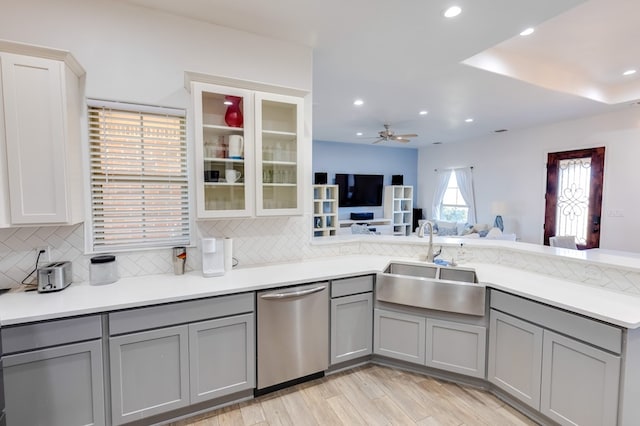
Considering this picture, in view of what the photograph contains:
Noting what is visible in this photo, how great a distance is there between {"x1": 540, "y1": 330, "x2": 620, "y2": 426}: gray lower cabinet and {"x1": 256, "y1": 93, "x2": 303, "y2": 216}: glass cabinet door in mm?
2041

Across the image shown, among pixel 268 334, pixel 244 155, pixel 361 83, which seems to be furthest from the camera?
pixel 361 83

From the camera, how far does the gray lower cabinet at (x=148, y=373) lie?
1.83 metres

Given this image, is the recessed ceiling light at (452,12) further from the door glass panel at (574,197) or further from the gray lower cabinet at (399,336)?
the door glass panel at (574,197)

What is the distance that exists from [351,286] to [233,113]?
5.63ft

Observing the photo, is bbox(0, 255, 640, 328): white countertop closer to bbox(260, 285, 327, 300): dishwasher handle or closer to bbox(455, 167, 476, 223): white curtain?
bbox(260, 285, 327, 300): dishwasher handle

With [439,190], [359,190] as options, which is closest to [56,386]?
[359,190]

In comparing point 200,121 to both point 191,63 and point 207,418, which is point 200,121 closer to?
point 191,63

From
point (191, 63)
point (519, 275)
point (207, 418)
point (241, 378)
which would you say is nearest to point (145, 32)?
point (191, 63)

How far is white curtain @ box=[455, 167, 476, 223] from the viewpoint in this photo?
303 inches

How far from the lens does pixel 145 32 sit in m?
2.33

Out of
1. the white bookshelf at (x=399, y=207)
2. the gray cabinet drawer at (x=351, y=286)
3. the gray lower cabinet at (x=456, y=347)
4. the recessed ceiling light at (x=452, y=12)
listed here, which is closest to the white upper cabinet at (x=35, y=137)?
the gray cabinet drawer at (x=351, y=286)

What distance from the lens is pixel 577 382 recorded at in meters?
1.78

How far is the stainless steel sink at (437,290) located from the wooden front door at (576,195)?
455 centimetres

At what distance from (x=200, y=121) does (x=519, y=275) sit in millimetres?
2798
